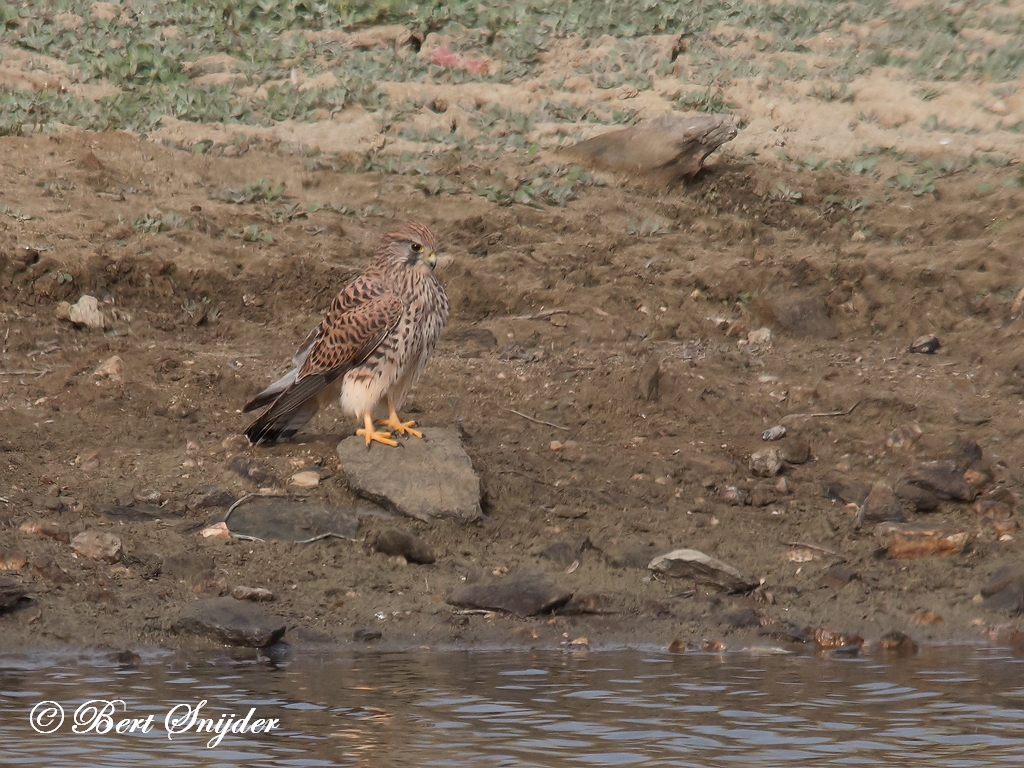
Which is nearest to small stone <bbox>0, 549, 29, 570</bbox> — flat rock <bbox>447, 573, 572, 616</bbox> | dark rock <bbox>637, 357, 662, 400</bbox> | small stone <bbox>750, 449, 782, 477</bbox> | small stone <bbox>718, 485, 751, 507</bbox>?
flat rock <bbox>447, 573, 572, 616</bbox>

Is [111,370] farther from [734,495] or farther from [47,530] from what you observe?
[734,495]

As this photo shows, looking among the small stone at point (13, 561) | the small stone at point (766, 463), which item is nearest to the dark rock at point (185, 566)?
the small stone at point (13, 561)

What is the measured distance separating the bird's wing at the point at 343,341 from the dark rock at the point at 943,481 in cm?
265

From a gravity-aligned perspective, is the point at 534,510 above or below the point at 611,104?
below

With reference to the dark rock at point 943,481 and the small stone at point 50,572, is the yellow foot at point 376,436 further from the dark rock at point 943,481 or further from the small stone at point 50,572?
the dark rock at point 943,481

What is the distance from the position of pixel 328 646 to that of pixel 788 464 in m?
2.77

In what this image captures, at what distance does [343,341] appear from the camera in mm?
7297

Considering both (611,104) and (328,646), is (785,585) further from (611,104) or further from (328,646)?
(611,104)

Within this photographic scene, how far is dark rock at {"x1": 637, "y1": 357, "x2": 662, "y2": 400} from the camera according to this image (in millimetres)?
8258

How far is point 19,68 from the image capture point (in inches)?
472

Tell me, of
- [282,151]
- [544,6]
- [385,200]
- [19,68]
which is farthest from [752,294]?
[19,68]

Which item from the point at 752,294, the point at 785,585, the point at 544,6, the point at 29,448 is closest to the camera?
the point at 785,585

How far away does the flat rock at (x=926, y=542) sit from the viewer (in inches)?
279

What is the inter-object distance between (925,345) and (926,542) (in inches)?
89.5
